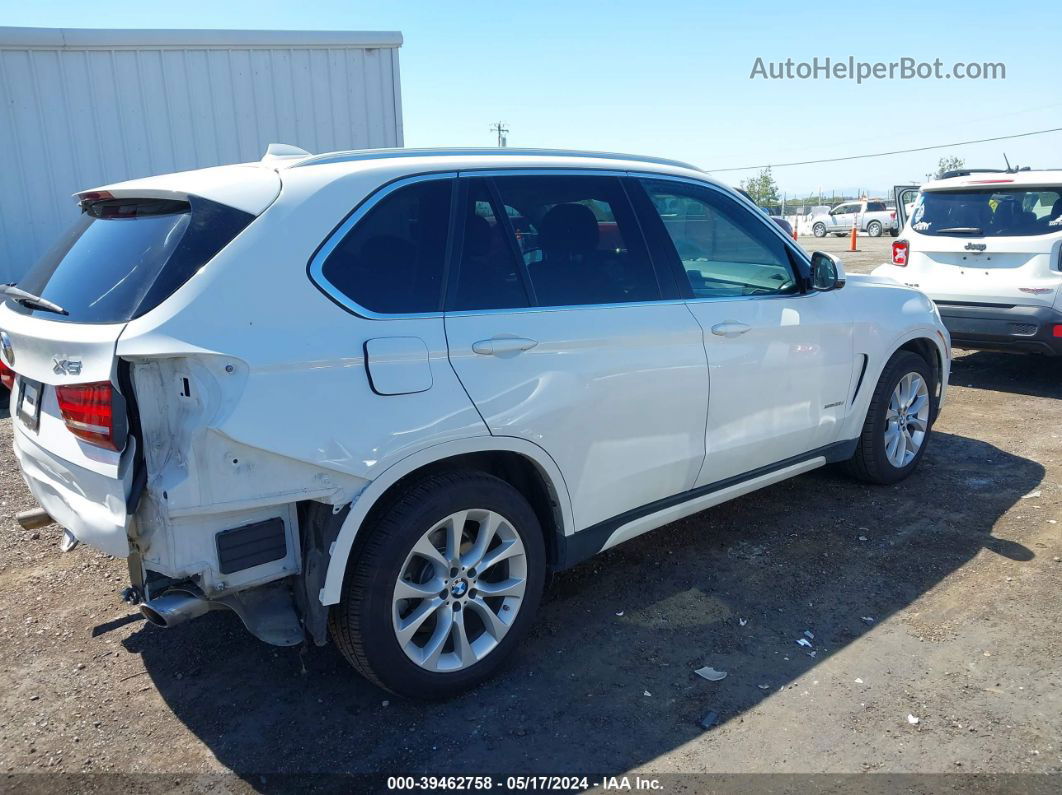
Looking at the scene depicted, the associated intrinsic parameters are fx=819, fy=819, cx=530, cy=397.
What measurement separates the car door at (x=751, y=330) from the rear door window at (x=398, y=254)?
1103mm

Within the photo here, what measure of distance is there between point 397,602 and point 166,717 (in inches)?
39.3

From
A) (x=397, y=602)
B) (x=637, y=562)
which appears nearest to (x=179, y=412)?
(x=397, y=602)

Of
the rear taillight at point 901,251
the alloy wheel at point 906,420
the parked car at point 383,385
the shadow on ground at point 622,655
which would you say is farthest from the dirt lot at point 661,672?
the rear taillight at point 901,251

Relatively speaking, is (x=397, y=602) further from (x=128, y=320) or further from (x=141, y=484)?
(x=128, y=320)

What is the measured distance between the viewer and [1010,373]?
8.23 metres

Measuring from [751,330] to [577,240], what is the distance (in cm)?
101

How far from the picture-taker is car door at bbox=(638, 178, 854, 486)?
147 inches

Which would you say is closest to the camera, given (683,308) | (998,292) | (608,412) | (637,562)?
(608,412)

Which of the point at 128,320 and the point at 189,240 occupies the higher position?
the point at 189,240

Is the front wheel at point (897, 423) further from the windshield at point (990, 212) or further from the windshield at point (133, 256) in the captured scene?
the windshield at point (133, 256)

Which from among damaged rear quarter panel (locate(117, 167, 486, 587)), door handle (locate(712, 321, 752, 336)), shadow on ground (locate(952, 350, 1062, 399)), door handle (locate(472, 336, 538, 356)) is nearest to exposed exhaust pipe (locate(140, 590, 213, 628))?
damaged rear quarter panel (locate(117, 167, 486, 587))

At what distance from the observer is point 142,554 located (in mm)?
2600

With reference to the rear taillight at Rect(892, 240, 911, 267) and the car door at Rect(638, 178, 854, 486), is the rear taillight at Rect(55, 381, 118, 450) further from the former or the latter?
the rear taillight at Rect(892, 240, 911, 267)

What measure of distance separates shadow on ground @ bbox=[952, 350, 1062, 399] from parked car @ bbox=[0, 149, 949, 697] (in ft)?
16.4
